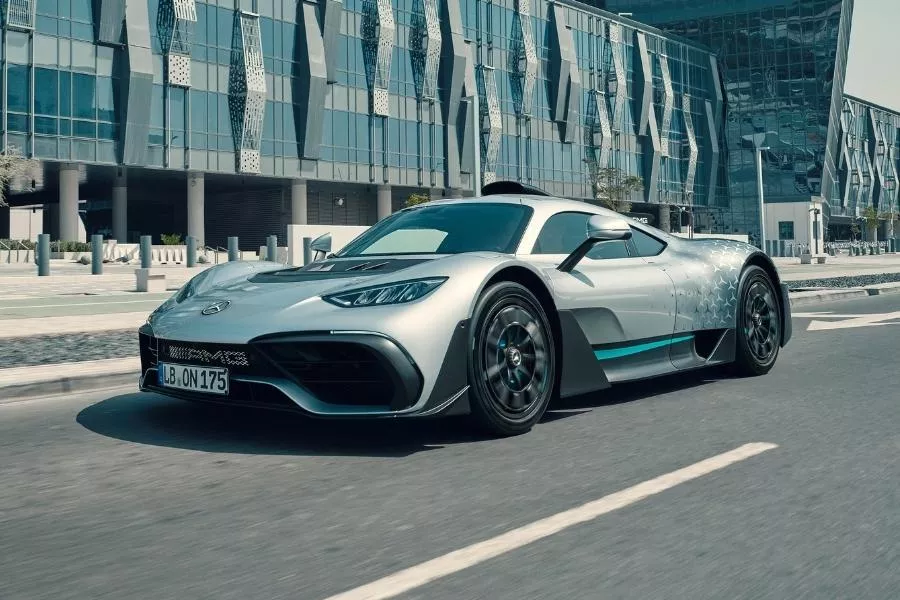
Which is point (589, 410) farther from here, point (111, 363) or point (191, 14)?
point (191, 14)

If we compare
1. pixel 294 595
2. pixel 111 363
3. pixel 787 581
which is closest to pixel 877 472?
pixel 787 581

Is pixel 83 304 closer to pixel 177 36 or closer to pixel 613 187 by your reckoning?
pixel 177 36

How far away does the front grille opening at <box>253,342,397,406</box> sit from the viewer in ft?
14.9

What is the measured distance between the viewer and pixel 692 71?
8350 centimetres

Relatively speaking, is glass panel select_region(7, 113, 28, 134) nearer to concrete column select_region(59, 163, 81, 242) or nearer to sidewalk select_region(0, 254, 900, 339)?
concrete column select_region(59, 163, 81, 242)

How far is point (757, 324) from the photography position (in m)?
7.27

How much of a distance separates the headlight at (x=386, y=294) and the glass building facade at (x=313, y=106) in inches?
1131

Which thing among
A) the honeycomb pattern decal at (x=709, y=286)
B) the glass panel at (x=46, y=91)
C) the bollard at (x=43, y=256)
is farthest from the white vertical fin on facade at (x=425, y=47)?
the honeycomb pattern decal at (x=709, y=286)

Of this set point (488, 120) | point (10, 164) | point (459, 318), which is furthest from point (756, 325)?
point (488, 120)

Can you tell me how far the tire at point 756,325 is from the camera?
7.08 m

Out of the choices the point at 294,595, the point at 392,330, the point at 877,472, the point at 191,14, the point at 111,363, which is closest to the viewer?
the point at 294,595

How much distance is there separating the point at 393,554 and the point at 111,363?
17.5ft

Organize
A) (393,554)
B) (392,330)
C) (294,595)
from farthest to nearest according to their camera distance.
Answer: (392,330) → (393,554) → (294,595)

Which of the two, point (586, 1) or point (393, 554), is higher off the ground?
point (586, 1)
